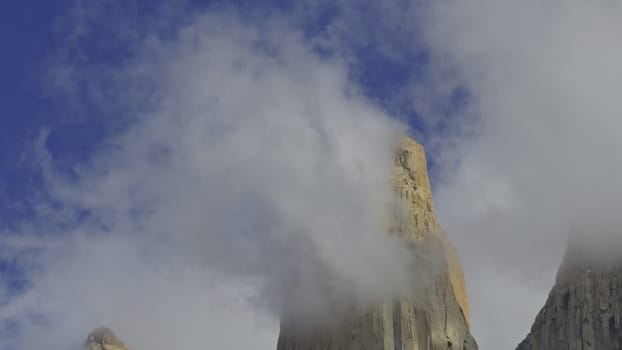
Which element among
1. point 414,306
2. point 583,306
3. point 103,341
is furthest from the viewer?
point 103,341

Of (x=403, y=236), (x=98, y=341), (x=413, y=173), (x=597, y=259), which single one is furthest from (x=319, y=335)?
(x=98, y=341)

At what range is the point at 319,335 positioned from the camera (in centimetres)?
8419

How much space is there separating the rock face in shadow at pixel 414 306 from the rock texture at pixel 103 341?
113 feet

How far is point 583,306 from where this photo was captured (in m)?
73.8

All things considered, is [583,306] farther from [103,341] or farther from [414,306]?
[103,341]

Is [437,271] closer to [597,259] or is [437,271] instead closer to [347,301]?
[347,301]

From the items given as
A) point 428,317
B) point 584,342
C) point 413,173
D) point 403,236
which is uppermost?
point 413,173

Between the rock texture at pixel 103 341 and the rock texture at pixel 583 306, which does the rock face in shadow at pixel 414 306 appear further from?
the rock texture at pixel 103 341

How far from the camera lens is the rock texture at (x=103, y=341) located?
384 feet

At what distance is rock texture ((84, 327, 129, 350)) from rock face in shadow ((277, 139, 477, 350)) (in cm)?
3447

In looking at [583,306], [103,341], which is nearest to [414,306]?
[583,306]

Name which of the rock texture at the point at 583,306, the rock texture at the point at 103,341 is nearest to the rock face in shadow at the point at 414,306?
the rock texture at the point at 583,306

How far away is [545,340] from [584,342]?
13.4 feet

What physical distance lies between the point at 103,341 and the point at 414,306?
1768 inches
